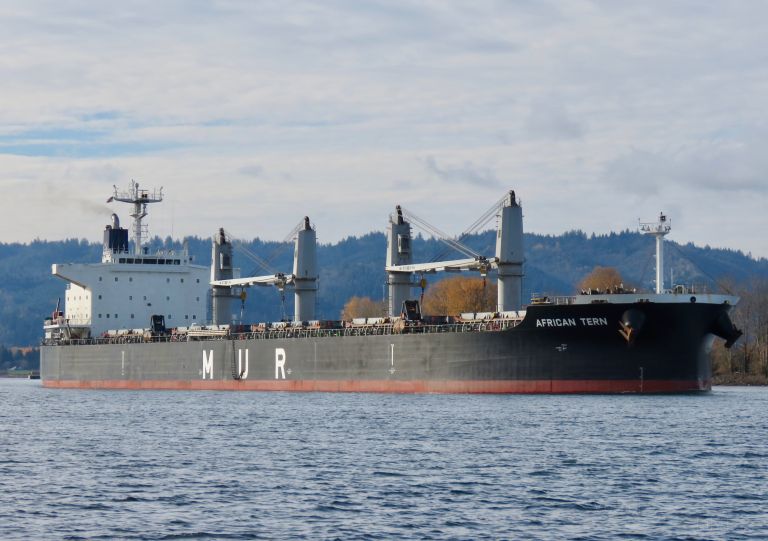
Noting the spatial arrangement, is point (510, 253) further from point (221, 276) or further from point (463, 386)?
point (221, 276)

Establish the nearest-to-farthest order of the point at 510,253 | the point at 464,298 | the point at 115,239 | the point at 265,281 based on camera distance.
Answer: the point at 510,253 → the point at 265,281 → the point at 115,239 → the point at 464,298

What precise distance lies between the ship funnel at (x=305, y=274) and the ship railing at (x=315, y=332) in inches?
127

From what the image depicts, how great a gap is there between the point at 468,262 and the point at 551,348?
1035 centimetres

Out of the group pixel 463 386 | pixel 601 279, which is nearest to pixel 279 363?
pixel 463 386

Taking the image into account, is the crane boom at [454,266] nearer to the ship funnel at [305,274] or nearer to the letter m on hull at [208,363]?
the ship funnel at [305,274]

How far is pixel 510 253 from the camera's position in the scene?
55969 mm

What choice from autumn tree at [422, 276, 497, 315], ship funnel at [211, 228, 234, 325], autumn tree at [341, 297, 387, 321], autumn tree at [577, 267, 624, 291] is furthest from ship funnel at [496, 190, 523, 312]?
autumn tree at [341, 297, 387, 321]

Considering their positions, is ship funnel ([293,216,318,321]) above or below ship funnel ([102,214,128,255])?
below

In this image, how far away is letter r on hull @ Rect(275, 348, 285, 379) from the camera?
2509 inches

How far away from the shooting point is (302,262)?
70312 mm

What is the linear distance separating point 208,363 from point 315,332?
950cm

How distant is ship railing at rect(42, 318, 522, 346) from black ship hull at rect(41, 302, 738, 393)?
89 mm

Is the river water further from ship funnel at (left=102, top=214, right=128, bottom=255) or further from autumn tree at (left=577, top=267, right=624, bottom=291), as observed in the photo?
autumn tree at (left=577, top=267, right=624, bottom=291)

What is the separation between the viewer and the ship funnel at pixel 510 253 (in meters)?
55.9
